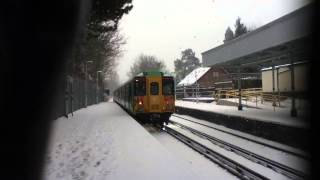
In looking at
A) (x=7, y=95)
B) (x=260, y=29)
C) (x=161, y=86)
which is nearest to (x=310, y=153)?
(x=7, y=95)

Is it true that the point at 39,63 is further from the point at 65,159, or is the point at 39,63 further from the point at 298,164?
the point at 298,164

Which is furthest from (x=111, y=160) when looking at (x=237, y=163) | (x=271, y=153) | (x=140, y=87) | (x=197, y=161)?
(x=140, y=87)

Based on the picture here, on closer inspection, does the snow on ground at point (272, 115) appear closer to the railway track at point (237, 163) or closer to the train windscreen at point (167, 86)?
the railway track at point (237, 163)

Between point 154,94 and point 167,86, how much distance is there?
101 centimetres

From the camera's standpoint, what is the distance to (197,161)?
51.2ft

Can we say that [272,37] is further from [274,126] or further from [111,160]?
[111,160]

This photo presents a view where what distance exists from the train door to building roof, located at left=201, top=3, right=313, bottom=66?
456 centimetres

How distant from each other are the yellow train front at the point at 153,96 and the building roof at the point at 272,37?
13.3ft

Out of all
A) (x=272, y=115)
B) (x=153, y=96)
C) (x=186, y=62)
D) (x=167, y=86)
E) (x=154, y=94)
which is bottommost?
(x=272, y=115)

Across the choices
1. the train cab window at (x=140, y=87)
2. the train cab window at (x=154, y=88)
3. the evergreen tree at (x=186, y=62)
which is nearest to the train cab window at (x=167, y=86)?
the train cab window at (x=154, y=88)

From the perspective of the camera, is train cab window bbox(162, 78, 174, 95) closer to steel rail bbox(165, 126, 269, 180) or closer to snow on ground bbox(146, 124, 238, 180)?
snow on ground bbox(146, 124, 238, 180)

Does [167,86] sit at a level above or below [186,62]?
below

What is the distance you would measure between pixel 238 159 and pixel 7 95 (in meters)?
6.82

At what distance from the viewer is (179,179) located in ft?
32.5
